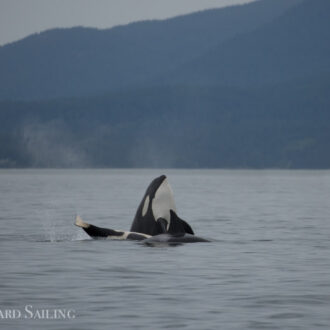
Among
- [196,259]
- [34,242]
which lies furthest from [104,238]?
[196,259]

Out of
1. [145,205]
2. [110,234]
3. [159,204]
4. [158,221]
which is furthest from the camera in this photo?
[110,234]

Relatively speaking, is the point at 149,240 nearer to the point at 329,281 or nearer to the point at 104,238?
the point at 104,238

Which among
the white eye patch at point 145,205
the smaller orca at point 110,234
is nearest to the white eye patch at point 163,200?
the white eye patch at point 145,205

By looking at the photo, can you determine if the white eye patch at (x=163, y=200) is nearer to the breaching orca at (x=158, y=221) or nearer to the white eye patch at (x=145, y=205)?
the breaching orca at (x=158, y=221)

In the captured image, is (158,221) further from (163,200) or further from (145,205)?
(163,200)

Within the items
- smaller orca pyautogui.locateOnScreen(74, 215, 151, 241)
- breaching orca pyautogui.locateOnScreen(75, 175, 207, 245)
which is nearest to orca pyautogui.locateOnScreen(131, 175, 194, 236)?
breaching orca pyautogui.locateOnScreen(75, 175, 207, 245)

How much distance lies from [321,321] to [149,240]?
36.9ft

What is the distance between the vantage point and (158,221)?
25.6 meters

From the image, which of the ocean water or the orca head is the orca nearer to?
the orca head

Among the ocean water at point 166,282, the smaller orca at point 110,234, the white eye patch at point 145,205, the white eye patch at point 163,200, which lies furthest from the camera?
the smaller orca at point 110,234

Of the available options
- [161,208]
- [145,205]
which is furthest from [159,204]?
[145,205]

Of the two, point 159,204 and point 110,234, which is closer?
point 159,204

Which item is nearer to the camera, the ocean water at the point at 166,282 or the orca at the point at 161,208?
the ocean water at the point at 166,282

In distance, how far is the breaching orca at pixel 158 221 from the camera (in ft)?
82.7
